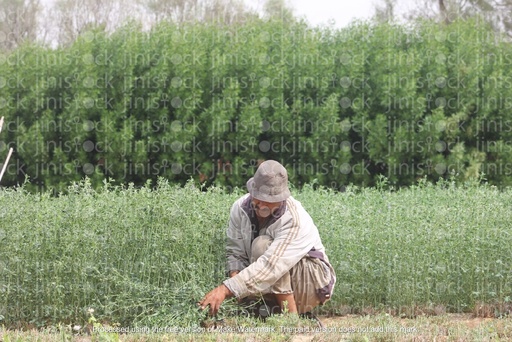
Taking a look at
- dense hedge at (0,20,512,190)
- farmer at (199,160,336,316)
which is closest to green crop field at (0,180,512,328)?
farmer at (199,160,336,316)

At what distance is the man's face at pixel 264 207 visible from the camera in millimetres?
5590

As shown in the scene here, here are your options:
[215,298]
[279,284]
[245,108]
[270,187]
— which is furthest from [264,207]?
[245,108]

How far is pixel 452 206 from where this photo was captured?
25.6ft

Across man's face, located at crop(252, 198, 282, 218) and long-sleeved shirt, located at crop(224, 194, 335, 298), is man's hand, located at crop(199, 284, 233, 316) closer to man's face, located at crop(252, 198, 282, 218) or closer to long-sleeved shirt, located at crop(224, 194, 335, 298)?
long-sleeved shirt, located at crop(224, 194, 335, 298)

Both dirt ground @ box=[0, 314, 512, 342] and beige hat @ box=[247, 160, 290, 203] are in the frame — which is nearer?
dirt ground @ box=[0, 314, 512, 342]

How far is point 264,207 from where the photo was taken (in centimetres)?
564

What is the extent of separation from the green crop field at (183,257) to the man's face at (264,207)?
23.6 inches

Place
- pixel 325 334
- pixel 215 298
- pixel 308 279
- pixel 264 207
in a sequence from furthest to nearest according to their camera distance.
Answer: pixel 308 279 → pixel 264 207 → pixel 215 298 → pixel 325 334

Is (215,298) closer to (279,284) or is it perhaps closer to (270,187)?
(279,284)

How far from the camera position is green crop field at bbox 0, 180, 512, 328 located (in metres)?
5.88

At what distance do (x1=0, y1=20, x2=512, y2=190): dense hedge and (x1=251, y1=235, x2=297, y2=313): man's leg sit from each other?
18.9 ft

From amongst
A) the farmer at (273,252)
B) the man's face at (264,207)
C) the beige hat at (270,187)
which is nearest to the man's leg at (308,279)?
the farmer at (273,252)

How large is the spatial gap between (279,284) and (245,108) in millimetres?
6120

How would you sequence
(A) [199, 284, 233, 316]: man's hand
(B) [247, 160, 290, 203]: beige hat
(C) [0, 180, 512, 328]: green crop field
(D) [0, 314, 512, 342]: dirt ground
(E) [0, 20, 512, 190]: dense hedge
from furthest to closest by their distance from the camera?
(E) [0, 20, 512, 190]: dense hedge
(C) [0, 180, 512, 328]: green crop field
(B) [247, 160, 290, 203]: beige hat
(A) [199, 284, 233, 316]: man's hand
(D) [0, 314, 512, 342]: dirt ground
